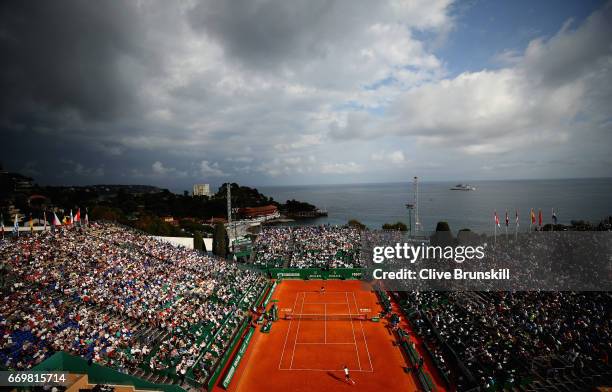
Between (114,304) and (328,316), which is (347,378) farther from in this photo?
(114,304)

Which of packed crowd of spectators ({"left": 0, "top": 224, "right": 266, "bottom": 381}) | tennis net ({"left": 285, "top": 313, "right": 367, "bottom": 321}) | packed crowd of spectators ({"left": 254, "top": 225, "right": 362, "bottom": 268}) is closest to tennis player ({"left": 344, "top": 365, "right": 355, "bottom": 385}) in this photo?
packed crowd of spectators ({"left": 0, "top": 224, "right": 266, "bottom": 381})

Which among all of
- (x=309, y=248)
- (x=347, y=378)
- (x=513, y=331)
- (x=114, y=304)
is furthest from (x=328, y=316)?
(x=114, y=304)

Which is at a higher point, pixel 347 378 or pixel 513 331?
pixel 513 331

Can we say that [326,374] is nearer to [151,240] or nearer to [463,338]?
[463,338]

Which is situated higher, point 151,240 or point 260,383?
point 151,240

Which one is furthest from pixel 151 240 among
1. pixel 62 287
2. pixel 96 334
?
pixel 96 334

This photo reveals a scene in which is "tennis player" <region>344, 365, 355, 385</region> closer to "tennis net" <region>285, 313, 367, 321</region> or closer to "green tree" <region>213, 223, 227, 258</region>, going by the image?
"tennis net" <region>285, 313, 367, 321</region>
